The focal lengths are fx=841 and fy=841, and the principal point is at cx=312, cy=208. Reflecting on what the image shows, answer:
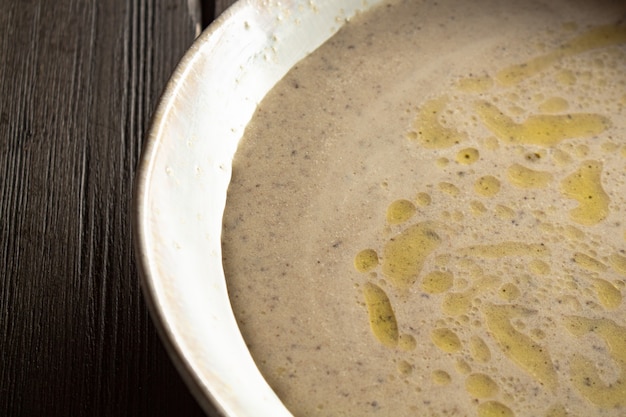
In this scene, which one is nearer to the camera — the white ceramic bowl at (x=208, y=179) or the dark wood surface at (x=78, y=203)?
the white ceramic bowl at (x=208, y=179)

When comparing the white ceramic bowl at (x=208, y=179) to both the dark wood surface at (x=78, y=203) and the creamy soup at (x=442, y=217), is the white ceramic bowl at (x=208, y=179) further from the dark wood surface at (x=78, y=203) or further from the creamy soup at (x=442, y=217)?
the dark wood surface at (x=78, y=203)

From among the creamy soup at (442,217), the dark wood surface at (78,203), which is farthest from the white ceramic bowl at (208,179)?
the dark wood surface at (78,203)

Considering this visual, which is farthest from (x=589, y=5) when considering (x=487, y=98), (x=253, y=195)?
(x=253, y=195)

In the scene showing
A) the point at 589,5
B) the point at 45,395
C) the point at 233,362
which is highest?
the point at 589,5

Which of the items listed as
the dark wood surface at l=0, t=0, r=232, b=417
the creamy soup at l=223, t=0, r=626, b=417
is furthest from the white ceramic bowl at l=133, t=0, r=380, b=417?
the dark wood surface at l=0, t=0, r=232, b=417

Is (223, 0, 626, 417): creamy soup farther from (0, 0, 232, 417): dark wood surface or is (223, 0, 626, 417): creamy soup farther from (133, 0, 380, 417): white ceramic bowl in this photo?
(0, 0, 232, 417): dark wood surface

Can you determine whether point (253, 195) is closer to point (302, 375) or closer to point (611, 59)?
point (302, 375)

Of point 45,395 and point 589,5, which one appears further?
point 589,5
